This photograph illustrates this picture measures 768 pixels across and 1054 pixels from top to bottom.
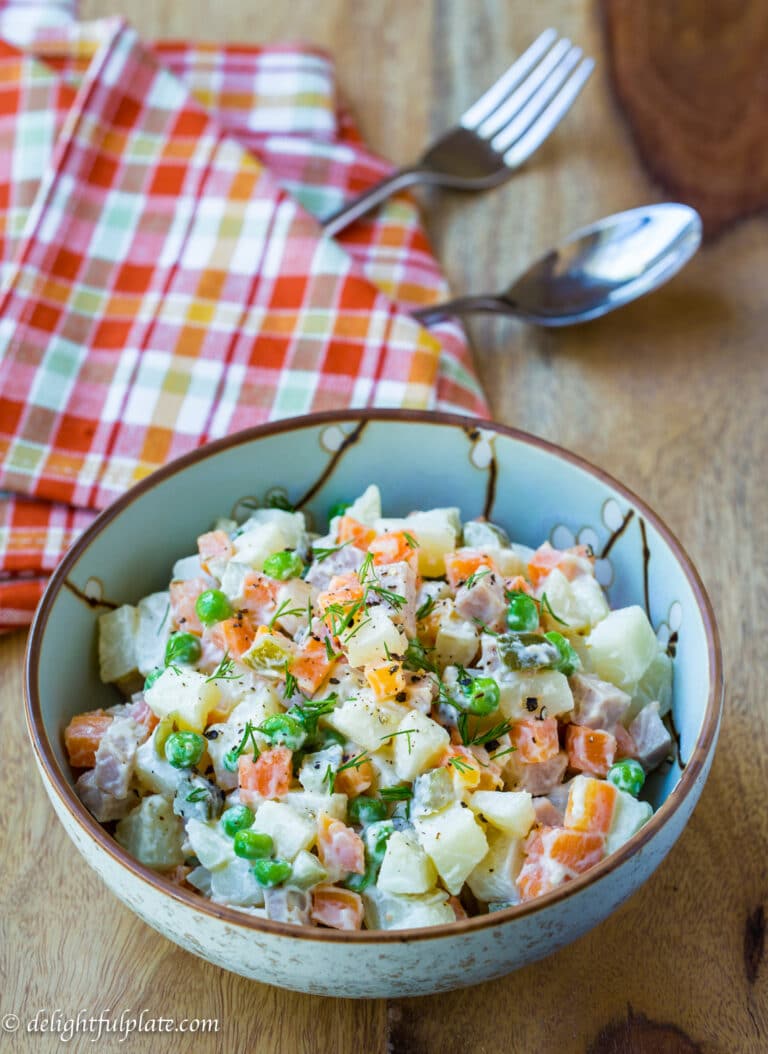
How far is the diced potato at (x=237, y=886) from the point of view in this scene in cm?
188

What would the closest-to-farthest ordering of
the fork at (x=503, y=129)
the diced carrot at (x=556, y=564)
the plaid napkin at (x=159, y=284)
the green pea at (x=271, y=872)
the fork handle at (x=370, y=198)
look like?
the green pea at (x=271, y=872) → the diced carrot at (x=556, y=564) → the plaid napkin at (x=159, y=284) → the fork handle at (x=370, y=198) → the fork at (x=503, y=129)

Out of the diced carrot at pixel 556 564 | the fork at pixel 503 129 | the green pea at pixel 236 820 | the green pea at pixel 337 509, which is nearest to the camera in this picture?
the green pea at pixel 236 820

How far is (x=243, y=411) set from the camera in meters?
3.02

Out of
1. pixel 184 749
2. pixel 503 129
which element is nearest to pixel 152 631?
pixel 184 749

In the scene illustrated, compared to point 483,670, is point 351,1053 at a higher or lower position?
lower

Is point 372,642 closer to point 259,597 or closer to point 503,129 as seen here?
point 259,597

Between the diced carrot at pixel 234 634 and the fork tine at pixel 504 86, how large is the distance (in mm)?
2311

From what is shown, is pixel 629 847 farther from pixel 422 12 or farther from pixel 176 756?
pixel 422 12

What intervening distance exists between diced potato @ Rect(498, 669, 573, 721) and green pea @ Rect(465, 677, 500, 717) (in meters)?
0.03

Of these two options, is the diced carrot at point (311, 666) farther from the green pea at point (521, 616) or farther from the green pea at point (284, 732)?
the green pea at point (521, 616)

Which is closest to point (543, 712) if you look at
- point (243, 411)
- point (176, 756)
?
point (176, 756)

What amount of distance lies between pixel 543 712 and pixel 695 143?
8.72 ft

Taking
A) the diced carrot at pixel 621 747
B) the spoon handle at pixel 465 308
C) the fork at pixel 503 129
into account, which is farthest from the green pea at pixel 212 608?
the fork at pixel 503 129

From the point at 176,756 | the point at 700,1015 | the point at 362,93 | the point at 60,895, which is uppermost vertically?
the point at 362,93
